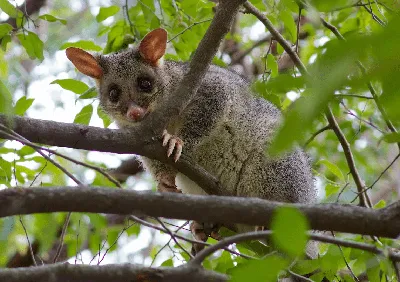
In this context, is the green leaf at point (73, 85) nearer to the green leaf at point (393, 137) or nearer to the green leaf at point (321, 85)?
the green leaf at point (393, 137)

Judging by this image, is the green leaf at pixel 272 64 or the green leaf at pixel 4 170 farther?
the green leaf at pixel 272 64

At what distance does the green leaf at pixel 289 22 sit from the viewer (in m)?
4.78

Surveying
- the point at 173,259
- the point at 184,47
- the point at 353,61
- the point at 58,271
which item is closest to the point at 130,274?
the point at 58,271

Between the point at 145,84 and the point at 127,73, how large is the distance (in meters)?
0.21

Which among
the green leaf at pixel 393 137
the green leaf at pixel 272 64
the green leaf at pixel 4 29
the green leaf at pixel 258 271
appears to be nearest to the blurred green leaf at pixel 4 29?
the green leaf at pixel 4 29

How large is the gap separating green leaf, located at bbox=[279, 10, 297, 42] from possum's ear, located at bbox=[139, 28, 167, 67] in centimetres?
109

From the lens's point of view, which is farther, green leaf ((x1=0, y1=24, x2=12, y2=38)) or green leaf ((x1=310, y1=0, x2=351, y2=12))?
green leaf ((x1=0, y1=24, x2=12, y2=38))

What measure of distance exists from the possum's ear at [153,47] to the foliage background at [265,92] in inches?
6.7

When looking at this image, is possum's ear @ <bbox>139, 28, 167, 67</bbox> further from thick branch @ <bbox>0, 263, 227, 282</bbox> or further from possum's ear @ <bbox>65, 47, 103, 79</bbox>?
thick branch @ <bbox>0, 263, 227, 282</bbox>

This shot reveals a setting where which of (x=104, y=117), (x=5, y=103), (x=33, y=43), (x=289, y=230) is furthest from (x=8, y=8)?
(x=289, y=230)

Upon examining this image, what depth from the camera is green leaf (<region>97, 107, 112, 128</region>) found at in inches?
223

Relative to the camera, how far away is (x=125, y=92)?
543 cm

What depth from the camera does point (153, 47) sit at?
5.51m

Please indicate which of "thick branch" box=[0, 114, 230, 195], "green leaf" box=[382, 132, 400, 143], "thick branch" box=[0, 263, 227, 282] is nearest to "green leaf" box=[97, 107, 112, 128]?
"thick branch" box=[0, 114, 230, 195]
